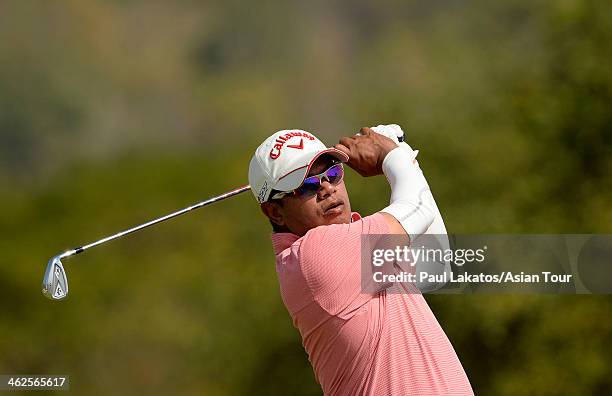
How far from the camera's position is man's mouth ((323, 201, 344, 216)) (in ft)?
8.82

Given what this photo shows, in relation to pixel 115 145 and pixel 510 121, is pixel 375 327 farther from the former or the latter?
pixel 115 145

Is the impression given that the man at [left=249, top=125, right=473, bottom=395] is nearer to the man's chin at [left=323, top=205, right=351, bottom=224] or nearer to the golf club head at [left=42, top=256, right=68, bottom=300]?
the man's chin at [left=323, top=205, right=351, bottom=224]

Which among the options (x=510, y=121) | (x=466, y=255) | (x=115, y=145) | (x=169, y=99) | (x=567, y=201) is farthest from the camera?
(x=169, y=99)

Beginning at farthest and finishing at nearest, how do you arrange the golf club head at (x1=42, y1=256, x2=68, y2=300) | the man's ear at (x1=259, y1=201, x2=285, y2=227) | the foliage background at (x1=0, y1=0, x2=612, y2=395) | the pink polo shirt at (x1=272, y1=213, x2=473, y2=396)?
the foliage background at (x1=0, y1=0, x2=612, y2=395)
the golf club head at (x1=42, y1=256, x2=68, y2=300)
the man's ear at (x1=259, y1=201, x2=285, y2=227)
the pink polo shirt at (x1=272, y1=213, x2=473, y2=396)

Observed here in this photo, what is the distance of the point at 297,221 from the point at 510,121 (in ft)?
18.5

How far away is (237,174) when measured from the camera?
1015cm

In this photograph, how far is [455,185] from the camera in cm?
772

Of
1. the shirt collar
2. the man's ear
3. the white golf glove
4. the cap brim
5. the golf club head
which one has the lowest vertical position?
the shirt collar

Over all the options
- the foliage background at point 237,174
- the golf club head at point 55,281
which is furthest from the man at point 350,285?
the foliage background at point 237,174

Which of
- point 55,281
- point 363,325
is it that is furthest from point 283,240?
point 55,281

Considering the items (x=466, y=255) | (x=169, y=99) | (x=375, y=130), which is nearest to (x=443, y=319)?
(x=466, y=255)

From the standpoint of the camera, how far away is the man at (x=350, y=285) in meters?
2.49

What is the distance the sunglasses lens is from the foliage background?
4589 millimetres

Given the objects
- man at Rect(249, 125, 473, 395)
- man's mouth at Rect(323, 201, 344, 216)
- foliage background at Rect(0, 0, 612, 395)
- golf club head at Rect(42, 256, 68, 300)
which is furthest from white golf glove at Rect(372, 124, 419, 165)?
foliage background at Rect(0, 0, 612, 395)
